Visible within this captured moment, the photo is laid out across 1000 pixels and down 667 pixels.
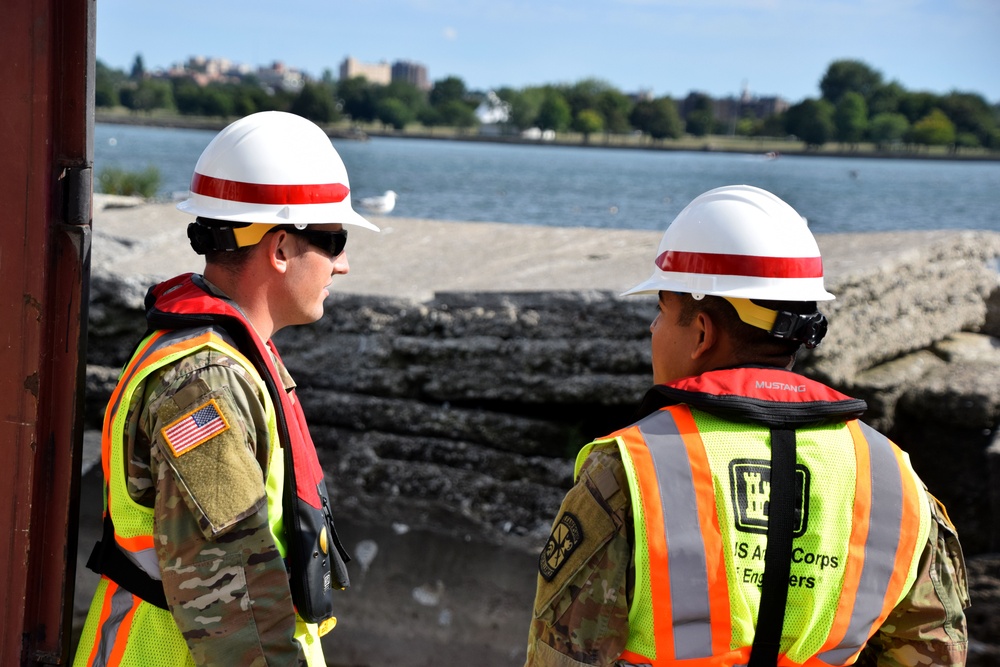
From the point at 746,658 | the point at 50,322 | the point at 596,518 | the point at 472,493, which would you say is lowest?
the point at 472,493

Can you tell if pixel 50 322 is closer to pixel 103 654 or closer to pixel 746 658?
pixel 103 654

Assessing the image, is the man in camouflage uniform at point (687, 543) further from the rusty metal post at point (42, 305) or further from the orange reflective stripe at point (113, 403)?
the rusty metal post at point (42, 305)

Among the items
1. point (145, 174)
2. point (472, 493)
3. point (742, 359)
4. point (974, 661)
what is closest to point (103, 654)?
point (742, 359)

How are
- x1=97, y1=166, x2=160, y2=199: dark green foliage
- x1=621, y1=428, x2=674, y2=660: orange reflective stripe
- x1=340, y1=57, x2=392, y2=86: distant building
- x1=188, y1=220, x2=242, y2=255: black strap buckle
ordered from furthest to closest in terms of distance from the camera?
x1=340, y1=57, x2=392, y2=86: distant building < x1=97, y1=166, x2=160, y2=199: dark green foliage < x1=188, y1=220, x2=242, y2=255: black strap buckle < x1=621, y1=428, x2=674, y2=660: orange reflective stripe

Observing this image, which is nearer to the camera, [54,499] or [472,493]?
[54,499]

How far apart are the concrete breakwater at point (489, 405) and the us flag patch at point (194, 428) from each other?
2.87 m

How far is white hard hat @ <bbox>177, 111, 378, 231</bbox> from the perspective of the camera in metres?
2.40

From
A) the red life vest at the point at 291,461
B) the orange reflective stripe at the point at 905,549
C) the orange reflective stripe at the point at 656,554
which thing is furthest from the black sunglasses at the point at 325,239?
the orange reflective stripe at the point at 905,549

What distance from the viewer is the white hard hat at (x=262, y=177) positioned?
2400mm

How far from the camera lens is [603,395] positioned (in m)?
4.75

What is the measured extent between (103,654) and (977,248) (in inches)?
210

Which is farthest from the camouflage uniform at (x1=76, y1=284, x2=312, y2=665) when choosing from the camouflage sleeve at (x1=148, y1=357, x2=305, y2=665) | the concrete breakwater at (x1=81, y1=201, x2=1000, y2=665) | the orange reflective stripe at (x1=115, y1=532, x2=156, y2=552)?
the concrete breakwater at (x1=81, y1=201, x2=1000, y2=665)

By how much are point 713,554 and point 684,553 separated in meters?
0.07

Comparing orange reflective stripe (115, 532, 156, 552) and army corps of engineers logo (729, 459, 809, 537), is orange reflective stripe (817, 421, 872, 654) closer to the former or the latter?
army corps of engineers logo (729, 459, 809, 537)
